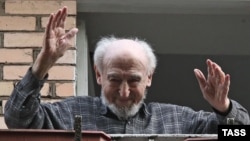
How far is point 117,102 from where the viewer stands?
14.8 feet

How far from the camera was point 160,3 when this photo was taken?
5617 millimetres

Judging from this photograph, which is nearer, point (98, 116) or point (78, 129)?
point (78, 129)

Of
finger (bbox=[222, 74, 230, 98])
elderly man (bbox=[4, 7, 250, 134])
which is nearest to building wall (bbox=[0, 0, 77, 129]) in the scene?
elderly man (bbox=[4, 7, 250, 134])

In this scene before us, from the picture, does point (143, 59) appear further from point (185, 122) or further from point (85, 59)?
point (85, 59)

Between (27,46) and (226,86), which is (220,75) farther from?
(27,46)

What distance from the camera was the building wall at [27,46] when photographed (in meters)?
5.42

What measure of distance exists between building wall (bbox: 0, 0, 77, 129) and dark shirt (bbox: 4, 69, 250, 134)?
32.5 inches

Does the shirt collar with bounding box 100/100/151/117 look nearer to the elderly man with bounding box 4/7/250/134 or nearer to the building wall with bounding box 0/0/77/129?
the elderly man with bounding box 4/7/250/134

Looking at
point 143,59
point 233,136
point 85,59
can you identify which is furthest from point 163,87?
point 233,136

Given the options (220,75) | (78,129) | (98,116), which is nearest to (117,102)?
(98,116)

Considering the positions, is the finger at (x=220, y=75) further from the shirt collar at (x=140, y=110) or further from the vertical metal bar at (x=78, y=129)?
the vertical metal bar at (x=78, y=129)

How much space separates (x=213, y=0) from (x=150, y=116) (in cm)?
128

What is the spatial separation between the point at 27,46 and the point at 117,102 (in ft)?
3.82

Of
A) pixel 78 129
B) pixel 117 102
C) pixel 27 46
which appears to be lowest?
pixel 78 129
